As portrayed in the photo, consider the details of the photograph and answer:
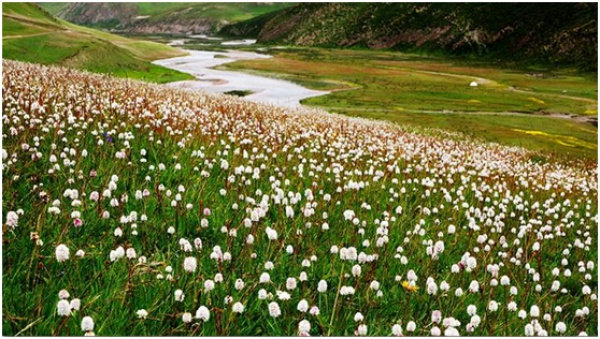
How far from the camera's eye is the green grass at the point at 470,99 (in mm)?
48000

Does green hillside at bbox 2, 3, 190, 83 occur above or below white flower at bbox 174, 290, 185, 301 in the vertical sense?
above

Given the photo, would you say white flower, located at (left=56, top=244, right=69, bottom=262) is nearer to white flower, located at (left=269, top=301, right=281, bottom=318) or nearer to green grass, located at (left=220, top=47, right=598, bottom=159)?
white flower, located at (left=269, top=301, right=281, bottom=318)

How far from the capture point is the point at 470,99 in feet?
260

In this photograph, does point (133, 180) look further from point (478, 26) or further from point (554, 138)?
point (478, 26)

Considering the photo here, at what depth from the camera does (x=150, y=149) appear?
7.78 metres

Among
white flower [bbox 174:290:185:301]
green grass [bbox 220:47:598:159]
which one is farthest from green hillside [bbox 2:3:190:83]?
white flower [bbox 174:290:185:301]

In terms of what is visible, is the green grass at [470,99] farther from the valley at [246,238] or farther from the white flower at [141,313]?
the white flower at [141,313]

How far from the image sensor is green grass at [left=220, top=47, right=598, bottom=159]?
157 feet

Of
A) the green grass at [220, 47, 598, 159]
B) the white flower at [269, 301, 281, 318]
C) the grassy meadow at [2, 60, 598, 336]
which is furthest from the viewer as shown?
the green grass at [220, 47, 598, 159]

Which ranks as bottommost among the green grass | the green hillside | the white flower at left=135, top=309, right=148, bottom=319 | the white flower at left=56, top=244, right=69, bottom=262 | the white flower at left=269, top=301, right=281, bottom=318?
the green grass

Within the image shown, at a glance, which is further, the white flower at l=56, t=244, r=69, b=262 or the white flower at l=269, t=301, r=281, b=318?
the white flower at l=269, t=301, r=281, b=318

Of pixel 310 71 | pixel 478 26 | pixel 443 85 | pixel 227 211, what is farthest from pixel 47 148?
pixel 478 26

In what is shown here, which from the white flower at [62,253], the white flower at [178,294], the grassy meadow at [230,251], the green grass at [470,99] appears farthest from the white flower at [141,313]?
the green grass at [470,99]

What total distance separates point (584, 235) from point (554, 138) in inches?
1656
